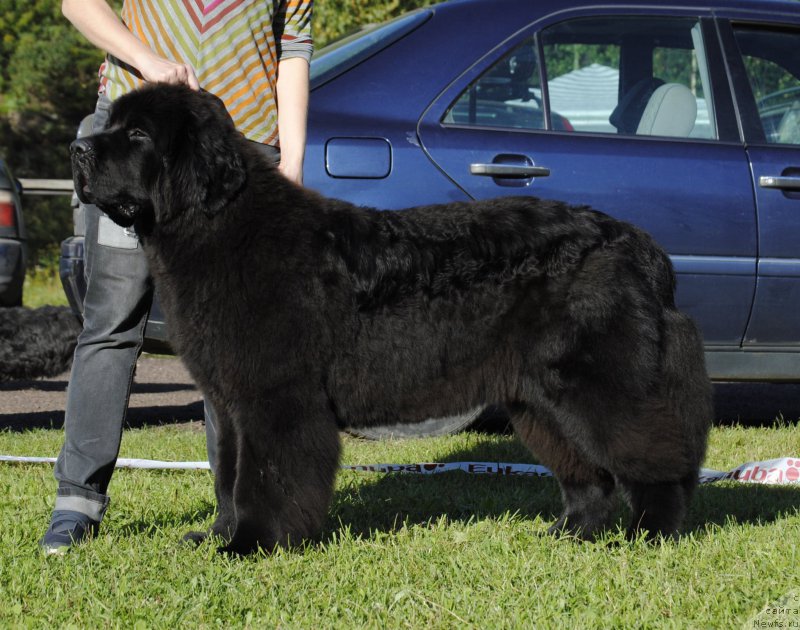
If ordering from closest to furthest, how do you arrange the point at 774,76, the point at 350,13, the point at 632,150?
1. the point at 632,150
2. the point at 774,76
3. the point at 350,13

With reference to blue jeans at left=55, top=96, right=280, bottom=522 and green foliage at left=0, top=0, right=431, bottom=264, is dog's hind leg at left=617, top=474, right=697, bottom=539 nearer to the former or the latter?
blue jeans at left=55, top=96, right=280, bottom=522

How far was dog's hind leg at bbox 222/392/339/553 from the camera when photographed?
3154mm

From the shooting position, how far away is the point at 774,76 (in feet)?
18.5

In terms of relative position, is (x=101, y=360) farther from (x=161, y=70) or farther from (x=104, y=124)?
(x=161, y=70)

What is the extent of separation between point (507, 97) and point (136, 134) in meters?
2.12

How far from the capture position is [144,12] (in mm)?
3420

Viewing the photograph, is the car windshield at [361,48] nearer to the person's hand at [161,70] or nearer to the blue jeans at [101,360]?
the blue jeans at [101,360]

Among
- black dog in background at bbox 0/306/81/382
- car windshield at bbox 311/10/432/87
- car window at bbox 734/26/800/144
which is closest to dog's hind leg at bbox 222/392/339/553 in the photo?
car windshield at bbox 311/10/432/87

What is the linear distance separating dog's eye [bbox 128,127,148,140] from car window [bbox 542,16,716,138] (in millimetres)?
2290

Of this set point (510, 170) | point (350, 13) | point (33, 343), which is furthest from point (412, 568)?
point (350, 13)

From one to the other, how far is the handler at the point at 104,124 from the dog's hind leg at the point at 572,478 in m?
1.23

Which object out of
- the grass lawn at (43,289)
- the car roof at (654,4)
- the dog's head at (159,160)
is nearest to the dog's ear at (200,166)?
the dog's head at (159,160)

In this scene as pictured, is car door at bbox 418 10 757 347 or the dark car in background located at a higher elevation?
car door at bbox 418 10 757 347

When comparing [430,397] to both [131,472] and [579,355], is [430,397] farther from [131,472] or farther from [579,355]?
[131,472]
